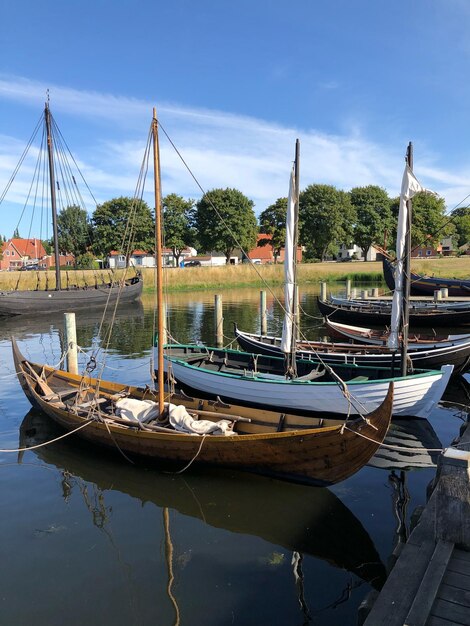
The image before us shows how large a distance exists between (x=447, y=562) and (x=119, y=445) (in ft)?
23.9

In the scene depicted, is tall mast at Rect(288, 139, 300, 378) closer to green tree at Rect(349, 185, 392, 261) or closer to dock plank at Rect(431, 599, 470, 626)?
dock plank at Rect(431, 599, 470, 626)

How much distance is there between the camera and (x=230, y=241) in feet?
245

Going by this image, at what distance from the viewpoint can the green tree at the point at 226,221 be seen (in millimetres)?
74438

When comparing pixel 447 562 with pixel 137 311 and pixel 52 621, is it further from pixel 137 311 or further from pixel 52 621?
pixel 137 311

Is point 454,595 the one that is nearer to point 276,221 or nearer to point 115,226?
point 115,226

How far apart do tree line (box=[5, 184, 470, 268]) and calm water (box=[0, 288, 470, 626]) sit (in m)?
64.5

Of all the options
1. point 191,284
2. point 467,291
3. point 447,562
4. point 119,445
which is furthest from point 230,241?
point 447,562

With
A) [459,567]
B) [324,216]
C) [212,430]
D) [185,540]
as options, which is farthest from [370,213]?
[459,567]

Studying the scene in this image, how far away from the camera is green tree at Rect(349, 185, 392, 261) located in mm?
80688

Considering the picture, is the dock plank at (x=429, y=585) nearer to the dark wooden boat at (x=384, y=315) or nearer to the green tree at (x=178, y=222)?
the dark wooden boat at (x=384, y=315)

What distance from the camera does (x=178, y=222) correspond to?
256 ft

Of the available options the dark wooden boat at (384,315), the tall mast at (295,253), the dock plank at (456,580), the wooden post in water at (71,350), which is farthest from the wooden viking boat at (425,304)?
the dock plank at (456,580)

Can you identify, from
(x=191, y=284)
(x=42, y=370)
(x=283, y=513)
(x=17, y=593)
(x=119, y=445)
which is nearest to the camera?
(x=17, y=593)

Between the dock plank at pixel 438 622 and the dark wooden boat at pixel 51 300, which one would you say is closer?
the dock plank at pixel 438 622
